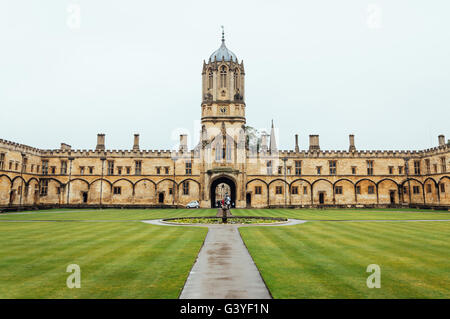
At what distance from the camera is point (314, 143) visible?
170 ft

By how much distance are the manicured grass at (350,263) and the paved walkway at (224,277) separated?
0.97 feet

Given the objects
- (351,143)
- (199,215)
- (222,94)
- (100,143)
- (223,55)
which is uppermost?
(223,55)

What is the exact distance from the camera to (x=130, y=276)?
26.2 feet

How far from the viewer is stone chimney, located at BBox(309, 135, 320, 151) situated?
51500 mm

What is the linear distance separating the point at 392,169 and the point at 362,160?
511 centimetres

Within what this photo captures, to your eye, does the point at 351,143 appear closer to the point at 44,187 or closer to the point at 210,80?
the point at 210,80

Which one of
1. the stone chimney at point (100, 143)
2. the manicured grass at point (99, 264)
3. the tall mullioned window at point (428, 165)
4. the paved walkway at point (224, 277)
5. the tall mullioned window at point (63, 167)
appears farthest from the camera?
the stone chimney at point (100, 143)

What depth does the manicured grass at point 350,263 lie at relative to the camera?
22.6 ft

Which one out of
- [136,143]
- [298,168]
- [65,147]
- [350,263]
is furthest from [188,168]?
[350,263]

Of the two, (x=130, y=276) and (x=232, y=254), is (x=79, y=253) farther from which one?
(x=232, y=254)

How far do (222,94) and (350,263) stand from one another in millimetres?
44932

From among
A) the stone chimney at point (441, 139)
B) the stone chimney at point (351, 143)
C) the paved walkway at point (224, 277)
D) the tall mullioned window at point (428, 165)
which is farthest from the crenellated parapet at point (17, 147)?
the stone chimney at point (441, 139)

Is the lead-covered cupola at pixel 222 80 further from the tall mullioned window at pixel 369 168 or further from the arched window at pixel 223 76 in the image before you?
the tall mullioned window at pixel 369 168
